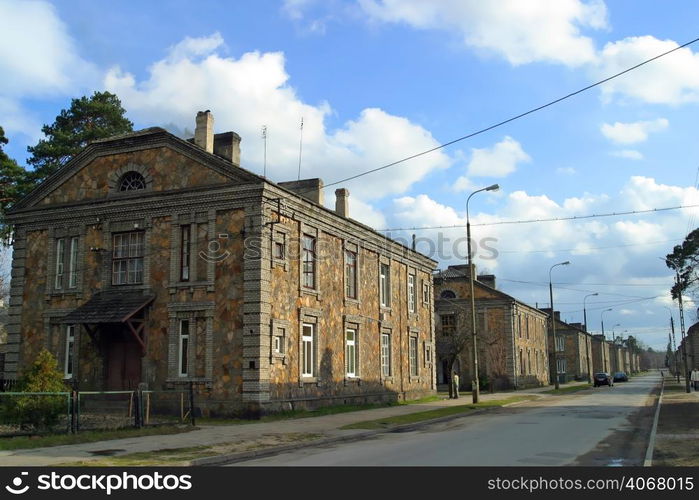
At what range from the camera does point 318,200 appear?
3209 cm

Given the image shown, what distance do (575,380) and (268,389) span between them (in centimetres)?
7888

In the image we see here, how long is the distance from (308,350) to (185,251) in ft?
21.8

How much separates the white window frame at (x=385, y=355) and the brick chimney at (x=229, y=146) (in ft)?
43.6

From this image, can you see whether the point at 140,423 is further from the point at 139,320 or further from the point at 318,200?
the point at 318,200

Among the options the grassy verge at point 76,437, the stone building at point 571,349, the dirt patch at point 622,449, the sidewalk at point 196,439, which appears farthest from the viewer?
the stone building at point 571,349

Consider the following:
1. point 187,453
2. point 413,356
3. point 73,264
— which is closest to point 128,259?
point 73,264

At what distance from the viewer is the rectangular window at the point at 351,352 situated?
104ft

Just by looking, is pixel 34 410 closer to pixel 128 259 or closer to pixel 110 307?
pixel 110 307

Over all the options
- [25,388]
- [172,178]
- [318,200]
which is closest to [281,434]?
[25,388]

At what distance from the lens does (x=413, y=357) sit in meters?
40.2

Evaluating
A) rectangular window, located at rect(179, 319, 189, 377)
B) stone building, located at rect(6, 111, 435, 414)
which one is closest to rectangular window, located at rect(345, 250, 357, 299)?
stone building, located at rect(6, 111, 435, 414)

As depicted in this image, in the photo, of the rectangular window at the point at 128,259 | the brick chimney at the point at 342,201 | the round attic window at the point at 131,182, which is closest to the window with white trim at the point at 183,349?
the rectangular window at the point at 128,259

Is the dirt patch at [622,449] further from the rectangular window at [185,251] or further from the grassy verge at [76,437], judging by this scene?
the rectangular window at [185,251]

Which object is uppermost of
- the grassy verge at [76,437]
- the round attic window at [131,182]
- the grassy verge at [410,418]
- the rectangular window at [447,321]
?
the round attic window at [131,182]
